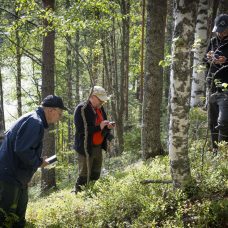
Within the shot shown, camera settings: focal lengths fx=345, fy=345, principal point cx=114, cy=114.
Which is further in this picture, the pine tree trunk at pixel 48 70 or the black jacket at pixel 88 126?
the pine tree trunk at pixel 48 70

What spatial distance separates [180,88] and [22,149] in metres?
2.37

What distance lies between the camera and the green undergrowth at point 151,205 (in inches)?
179

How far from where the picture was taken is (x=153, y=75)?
8258mm

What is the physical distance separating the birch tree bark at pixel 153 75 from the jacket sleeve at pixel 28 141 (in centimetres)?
410

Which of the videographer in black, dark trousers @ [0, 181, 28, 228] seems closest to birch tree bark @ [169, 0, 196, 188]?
the videographer in black

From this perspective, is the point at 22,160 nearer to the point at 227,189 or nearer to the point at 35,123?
the point at 35,123

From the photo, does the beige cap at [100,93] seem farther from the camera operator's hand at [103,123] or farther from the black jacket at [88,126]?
the camera operator's hand at [103,123]

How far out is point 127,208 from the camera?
17.1 feet

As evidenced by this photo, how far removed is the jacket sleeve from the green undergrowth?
123 centimetres

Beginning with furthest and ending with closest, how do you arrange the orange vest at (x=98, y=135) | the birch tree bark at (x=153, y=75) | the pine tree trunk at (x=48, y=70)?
the pine tree trunk at (x=48, y=70) < the birch tree bark at (x=153, y=75) < the orange vest at (x=98, y=135)

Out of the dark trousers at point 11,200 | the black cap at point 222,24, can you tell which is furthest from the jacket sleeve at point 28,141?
the black cap at point 222,24

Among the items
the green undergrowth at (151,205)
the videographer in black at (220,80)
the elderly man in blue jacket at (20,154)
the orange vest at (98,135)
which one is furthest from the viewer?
the orange vest at (98,135)

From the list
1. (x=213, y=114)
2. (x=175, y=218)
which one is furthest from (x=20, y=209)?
(x=213, y=114)

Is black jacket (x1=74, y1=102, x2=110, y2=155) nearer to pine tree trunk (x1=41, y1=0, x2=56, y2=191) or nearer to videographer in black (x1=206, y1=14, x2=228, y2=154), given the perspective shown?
videographer in black (x1=206, y1=14, x2=228, y2=154)
